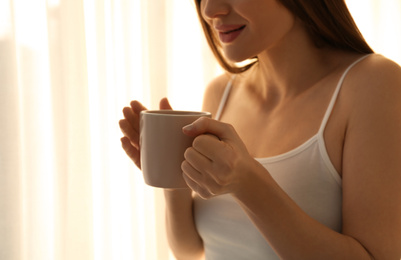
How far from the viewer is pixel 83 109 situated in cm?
140

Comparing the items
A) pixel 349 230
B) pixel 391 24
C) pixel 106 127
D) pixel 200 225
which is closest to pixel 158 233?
pixel 106 127

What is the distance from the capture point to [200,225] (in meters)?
1.09

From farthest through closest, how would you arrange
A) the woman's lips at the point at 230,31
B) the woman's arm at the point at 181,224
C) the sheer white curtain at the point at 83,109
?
the sheer white curtain at the point at 83,109 → the woman's arm at the point at 181,224 → the woman's lips at the point at 230,31

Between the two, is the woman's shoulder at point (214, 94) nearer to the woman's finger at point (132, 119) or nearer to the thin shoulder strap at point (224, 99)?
the thin shoulder strap at point (224, 99)

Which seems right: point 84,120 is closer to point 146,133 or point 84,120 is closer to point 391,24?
point 146,133

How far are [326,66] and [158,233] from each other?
2.48 ft

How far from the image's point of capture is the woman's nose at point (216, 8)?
3.14 ft

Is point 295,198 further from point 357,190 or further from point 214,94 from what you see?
point 214,94

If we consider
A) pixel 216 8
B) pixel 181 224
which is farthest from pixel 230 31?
pixel 181 224

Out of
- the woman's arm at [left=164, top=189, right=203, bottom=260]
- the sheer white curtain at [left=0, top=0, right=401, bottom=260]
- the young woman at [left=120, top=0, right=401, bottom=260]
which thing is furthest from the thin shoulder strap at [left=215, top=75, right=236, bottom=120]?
the sheer white curtain at [left=0, top=0, right=401, bottom=260]

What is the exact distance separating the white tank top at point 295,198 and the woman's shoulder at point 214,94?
0.28 meters

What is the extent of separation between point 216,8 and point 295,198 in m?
0.38

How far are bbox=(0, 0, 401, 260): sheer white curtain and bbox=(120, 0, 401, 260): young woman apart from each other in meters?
0.35

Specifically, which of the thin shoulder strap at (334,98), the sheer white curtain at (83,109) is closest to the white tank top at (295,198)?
the thin shoulder strap at (334,98)
